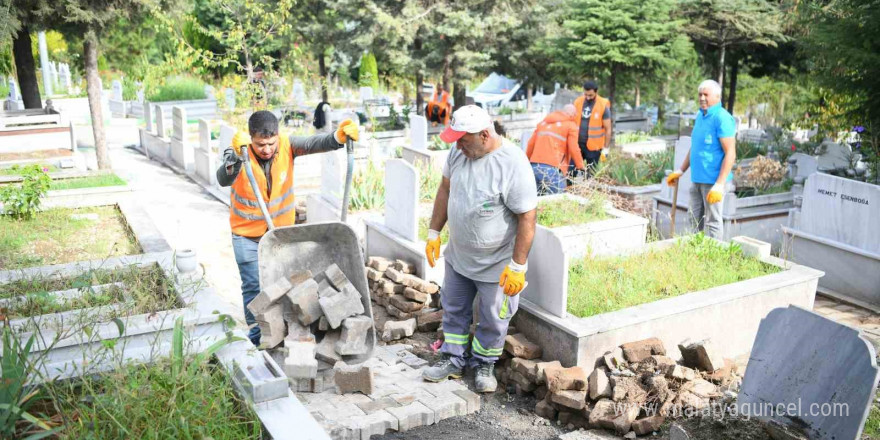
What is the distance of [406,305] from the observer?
20.2ft

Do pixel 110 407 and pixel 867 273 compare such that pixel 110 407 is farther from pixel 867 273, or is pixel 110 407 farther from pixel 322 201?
pixel 867 273

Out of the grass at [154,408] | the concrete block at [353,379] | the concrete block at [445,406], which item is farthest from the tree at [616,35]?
the grass at [154,408]

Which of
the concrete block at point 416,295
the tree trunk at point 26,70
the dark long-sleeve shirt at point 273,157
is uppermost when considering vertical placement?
the tree trunk at point 26,70

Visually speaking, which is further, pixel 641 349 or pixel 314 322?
pixel 314 322

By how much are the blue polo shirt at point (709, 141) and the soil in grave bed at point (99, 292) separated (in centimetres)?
488

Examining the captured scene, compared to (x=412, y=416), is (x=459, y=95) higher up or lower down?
higher up

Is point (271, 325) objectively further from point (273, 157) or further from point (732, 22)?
point (732, 22)

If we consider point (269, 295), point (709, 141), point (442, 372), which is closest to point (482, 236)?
point (442, 372)

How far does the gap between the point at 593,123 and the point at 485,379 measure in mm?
5783

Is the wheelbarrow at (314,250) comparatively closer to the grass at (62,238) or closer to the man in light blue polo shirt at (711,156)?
the grass at (62,238)

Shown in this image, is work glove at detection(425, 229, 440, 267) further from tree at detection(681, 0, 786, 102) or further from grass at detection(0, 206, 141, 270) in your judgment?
tree at detection(681, 0, 786, 102)

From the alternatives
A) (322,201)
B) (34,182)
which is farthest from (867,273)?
(34,182)

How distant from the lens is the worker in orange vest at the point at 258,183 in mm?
5195

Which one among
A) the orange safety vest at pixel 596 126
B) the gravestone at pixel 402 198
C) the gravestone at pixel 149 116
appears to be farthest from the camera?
the gravestone at pixel 149 116
